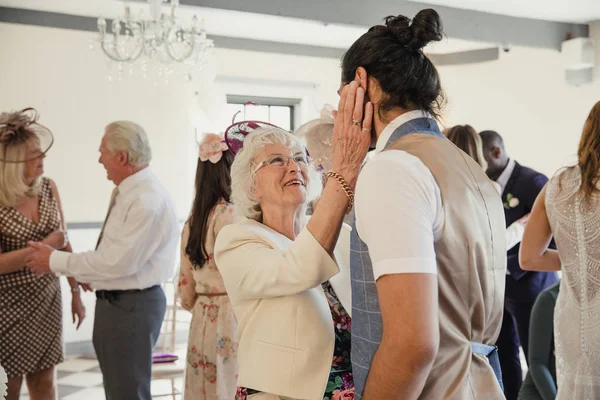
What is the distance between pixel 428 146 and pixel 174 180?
6.40m

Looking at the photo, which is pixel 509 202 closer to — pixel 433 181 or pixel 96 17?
pixel 433 181

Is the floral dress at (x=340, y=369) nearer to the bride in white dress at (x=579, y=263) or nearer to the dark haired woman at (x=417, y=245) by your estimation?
the dark haired woman at (x=417, y=245)

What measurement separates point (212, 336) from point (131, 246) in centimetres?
66

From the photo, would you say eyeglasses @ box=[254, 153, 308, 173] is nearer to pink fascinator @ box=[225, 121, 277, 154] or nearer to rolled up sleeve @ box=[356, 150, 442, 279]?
pink fascinator @ box=[225, 121, 277, 154]

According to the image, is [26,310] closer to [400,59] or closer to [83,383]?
[83,383]

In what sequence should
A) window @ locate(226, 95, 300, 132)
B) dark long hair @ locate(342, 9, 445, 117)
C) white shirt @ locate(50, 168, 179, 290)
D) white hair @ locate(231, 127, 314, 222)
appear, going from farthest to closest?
window @ locate(226, 95, 300, 132) → white shirt @ locate(50, 168, 179, 290) → white hair @ locate(231, 127, 314, 222) → dark long hair @ locate(342, 9, 445, 117)

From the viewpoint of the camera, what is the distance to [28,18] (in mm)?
6422

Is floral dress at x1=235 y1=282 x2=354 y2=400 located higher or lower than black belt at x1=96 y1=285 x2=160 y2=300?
higher

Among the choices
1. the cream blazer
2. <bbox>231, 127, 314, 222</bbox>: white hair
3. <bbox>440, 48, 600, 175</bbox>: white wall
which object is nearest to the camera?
the cream blazer

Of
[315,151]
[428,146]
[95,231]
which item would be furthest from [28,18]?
[428,146]

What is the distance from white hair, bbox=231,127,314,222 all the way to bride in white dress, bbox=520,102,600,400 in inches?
36.2

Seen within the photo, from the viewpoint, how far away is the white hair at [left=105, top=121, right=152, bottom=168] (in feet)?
12.0

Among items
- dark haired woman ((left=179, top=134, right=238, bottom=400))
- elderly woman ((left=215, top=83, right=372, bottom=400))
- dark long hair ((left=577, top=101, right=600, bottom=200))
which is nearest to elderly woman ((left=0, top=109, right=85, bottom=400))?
dark haired woman ((left=179, top=134, right=238, bottom=400))

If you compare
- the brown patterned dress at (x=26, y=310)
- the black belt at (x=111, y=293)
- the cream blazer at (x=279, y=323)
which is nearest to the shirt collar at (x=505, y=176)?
the black belt at (x=111, y=293)
